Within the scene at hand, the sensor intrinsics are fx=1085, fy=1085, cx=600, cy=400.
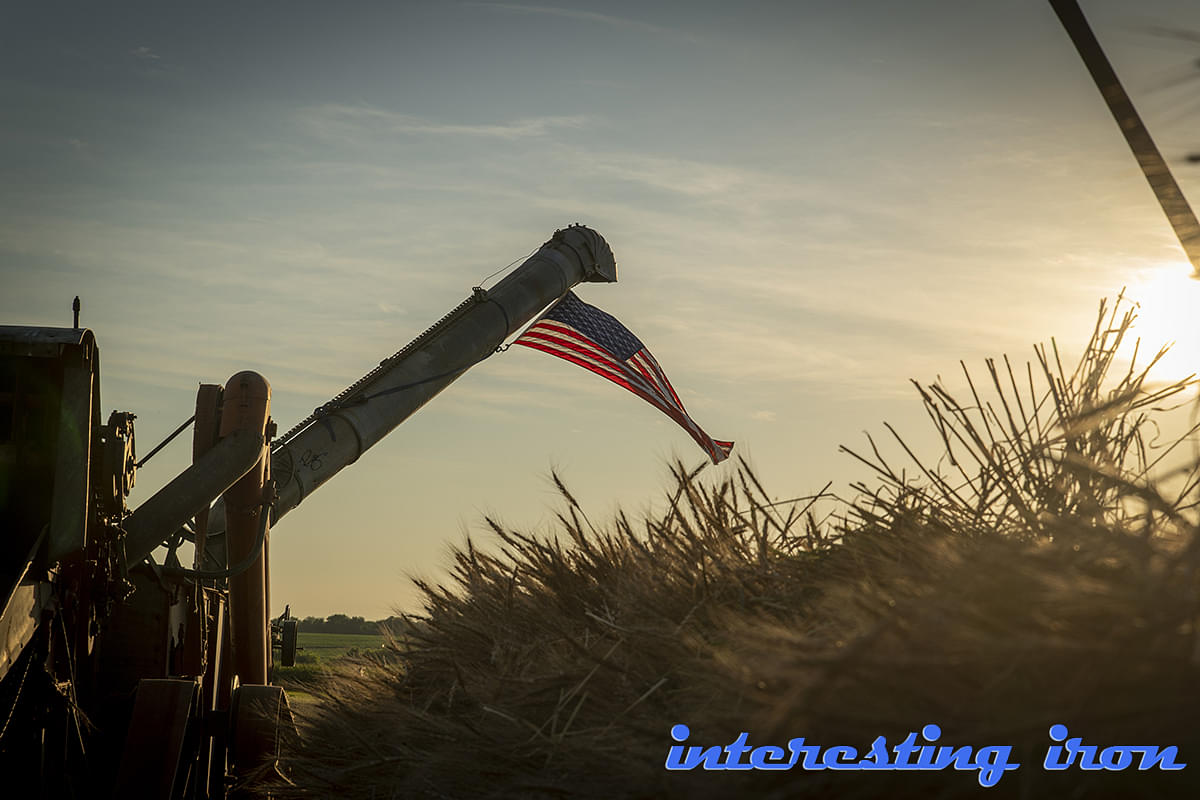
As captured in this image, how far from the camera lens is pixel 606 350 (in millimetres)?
18391

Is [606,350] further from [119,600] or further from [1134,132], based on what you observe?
[1134,132]

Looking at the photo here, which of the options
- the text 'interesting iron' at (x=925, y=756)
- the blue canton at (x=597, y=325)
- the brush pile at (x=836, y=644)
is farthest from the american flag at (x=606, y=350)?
the text 'interesting iron' at (x=925, y=756)

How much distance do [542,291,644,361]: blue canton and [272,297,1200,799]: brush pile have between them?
11.7 metres

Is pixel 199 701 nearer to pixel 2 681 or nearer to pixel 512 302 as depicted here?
pixel 2 681

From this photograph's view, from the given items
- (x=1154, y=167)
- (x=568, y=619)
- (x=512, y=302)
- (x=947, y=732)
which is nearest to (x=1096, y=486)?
(x=1154, y=167)

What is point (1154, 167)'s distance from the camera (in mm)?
3688

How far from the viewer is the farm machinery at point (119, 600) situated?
275 inches

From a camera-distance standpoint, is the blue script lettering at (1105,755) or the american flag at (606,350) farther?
the american flag at (606,350)

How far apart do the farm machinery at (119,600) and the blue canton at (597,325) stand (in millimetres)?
7507

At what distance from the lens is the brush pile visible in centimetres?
249

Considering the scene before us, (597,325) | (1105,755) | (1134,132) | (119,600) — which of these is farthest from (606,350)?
(1105,755)

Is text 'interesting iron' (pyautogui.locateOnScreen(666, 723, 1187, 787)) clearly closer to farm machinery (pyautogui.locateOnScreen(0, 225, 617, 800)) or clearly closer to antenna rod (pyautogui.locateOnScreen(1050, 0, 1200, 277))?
antenna rod (pyautogui.locateOnScreen(1050, 0, 1200, 277))

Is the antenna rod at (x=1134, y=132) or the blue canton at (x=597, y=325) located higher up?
the blue canton at (x=597, y=325)

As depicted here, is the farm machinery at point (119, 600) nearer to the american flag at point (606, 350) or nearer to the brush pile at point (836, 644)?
the brush pile at point (836, 644)
